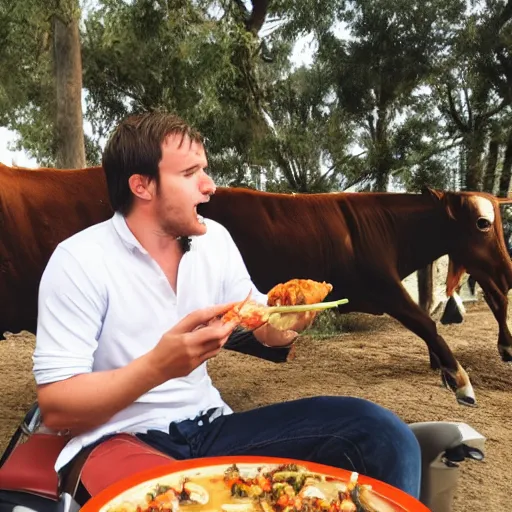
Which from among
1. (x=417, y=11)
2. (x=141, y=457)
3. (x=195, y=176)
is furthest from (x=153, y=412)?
(x=417, y=11)

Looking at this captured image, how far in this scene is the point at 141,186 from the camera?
1324mm

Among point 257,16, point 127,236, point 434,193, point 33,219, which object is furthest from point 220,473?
point 257,16

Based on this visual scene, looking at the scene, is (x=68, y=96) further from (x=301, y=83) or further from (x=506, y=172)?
(x=506, y=172)

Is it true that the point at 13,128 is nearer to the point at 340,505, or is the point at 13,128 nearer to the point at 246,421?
the point at 246,421

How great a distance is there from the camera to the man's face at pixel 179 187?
132 centimetres

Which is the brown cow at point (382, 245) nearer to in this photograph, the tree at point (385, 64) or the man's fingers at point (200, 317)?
the tree at point (385, 64)

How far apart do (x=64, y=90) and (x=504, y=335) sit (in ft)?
9.73

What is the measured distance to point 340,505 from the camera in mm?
821

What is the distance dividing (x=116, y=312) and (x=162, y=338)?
208mm

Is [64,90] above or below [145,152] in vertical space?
above

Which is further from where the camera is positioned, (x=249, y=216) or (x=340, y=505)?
(x=249, y=216)

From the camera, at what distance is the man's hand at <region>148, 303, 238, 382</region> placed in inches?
40.6

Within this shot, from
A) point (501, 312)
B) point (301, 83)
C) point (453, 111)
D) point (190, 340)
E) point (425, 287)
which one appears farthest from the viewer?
point (425, 287)

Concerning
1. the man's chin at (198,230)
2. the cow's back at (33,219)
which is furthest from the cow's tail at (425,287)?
the man's chin at (198,230)
